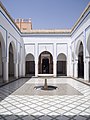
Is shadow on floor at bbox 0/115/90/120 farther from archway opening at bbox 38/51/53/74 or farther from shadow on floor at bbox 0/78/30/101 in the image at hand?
archway opening at bbox 38/51/53/74

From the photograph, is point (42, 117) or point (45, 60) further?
point (45, 60)

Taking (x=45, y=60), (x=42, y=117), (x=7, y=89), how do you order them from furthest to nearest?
1. (x=45, y=60)
2. (x=7, y=89)
3. (x=42, y=117)

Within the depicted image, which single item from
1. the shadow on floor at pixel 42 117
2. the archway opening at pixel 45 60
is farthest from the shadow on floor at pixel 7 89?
the archway opening at pixel 45 60

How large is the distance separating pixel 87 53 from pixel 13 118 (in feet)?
18.3

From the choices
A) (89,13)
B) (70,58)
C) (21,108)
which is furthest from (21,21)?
(21,108)

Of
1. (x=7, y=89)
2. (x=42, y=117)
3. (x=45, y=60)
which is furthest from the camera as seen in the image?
(x=45, y=60)

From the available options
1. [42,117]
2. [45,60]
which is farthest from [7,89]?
[45,60]

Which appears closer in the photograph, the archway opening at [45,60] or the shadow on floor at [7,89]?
the shadow on floor at [7,89]

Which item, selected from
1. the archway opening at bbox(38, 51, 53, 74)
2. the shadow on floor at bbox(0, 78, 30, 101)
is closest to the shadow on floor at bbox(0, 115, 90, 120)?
the shadow on floor at bbox(0, 78, 30, 101)

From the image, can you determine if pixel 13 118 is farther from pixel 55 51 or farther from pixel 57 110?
pixel 55 51

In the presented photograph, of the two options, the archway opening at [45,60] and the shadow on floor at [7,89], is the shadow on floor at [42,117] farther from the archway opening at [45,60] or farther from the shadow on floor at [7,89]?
the archway opening at [45,60]

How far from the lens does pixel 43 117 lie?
266 centimetres

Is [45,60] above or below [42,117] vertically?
above

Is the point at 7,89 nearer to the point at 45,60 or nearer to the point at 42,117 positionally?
the point at 42,117
